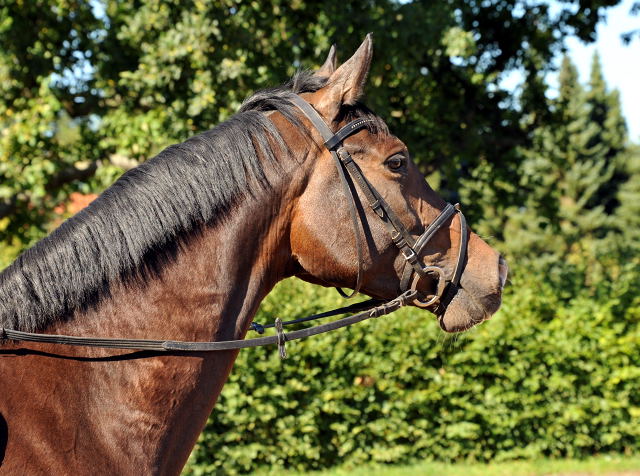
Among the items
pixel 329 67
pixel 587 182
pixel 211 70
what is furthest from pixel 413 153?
pixel 587 182

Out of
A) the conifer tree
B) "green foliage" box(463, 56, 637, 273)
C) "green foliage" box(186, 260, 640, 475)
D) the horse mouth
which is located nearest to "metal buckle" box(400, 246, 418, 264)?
the horse mouth

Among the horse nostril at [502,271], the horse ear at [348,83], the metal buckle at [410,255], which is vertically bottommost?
the horse nostril at [502,271]

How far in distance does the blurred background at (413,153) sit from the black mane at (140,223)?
2.86 metres

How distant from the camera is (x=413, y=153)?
10.8 metres

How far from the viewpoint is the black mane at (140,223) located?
207 centimetres

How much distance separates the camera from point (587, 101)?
Result: 119ft

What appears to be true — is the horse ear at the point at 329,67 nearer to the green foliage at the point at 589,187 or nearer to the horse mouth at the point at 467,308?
the horse mouth at the point at 467,308

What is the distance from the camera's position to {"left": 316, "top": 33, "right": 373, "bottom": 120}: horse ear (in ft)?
7.68

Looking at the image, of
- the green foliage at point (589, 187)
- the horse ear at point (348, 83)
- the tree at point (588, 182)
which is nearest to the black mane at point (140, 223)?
the horse ear at point (348, 83)

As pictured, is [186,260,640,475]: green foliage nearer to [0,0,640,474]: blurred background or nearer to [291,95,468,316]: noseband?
[0,0,640,474]: blurred background

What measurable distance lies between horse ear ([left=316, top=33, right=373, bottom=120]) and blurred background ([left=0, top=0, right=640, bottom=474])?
268 cm

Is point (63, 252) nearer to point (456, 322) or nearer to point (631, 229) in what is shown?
point (456, 322)

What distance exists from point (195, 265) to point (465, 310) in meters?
0.99

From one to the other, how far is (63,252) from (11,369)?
1.24 feet
